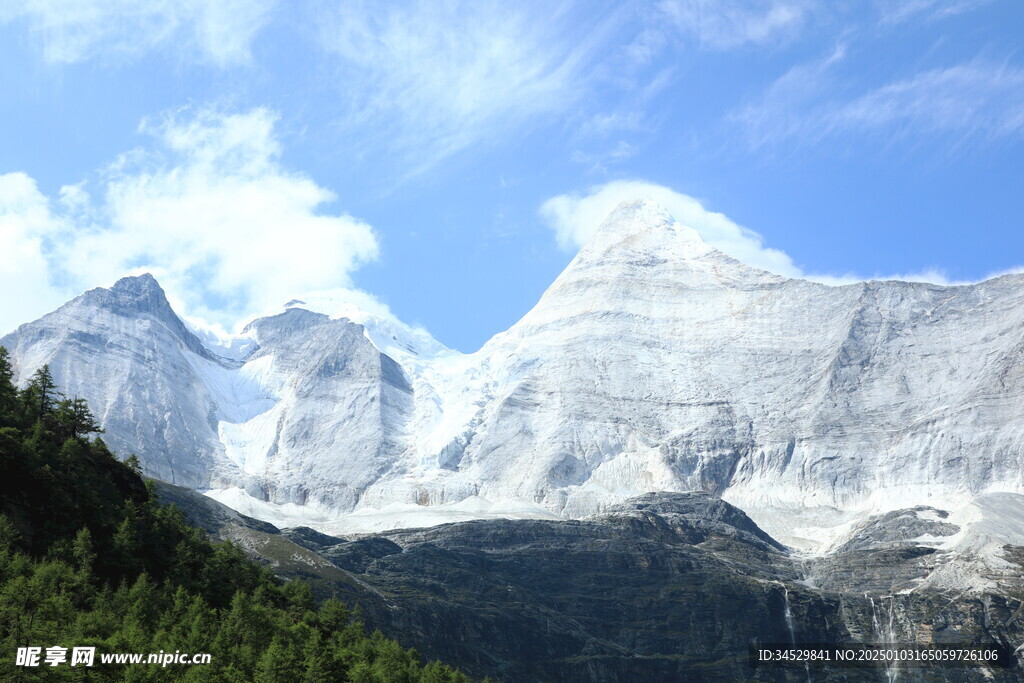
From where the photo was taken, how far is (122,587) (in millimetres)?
131375

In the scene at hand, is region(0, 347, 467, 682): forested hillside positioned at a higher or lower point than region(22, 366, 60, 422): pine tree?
lower

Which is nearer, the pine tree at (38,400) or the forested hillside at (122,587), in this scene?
the forested hillside at (122,587)

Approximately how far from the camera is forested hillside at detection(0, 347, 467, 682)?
371 ft

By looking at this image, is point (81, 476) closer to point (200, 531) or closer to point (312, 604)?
point (200, 531)

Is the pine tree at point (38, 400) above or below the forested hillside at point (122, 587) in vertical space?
above

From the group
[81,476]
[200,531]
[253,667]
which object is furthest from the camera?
[200,531]

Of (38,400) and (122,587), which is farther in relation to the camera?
(38,400)

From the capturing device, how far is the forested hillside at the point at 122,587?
4454 inches

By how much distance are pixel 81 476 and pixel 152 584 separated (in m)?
16.7

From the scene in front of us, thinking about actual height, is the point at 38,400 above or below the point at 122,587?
above

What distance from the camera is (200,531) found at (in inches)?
6786

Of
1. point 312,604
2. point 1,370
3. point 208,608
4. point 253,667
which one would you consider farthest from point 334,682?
point 1,370

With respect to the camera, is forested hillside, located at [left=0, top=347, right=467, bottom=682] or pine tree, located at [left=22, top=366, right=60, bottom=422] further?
pine tree, located at [left=22, top=366, right=60, bottom=422]

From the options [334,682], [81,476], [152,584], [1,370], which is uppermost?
[1,370]
